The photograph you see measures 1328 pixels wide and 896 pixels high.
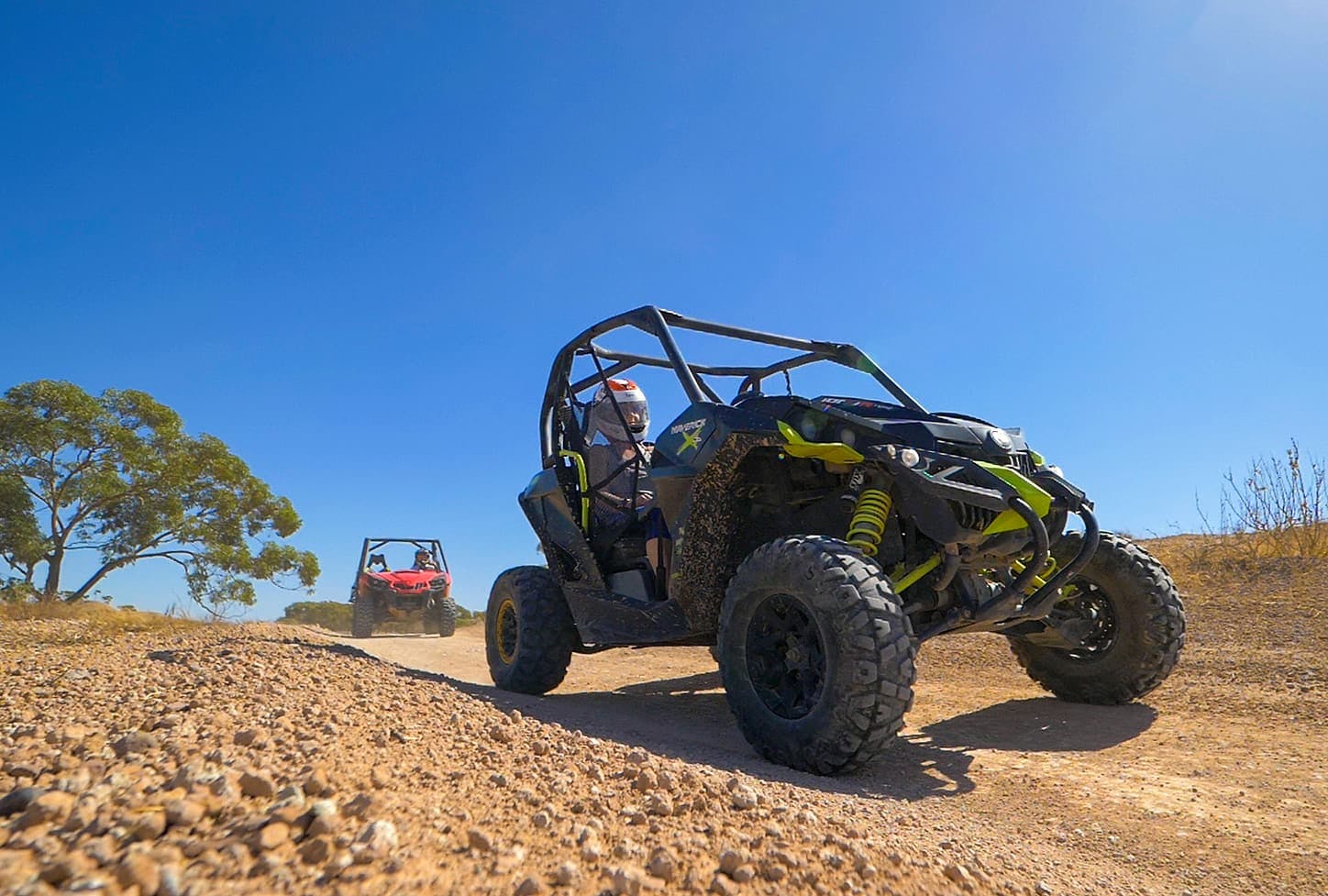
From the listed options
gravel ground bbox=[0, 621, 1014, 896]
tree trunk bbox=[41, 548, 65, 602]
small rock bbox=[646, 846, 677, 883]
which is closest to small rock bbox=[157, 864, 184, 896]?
gravel ground bbox=[0, 621, 1014, 896]

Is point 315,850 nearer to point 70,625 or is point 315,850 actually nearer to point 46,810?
point 46,810

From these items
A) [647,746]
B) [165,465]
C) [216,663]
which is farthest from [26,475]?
[647,746]

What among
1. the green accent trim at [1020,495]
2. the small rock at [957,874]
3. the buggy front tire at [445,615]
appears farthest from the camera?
the buggy front tire at [445,615]

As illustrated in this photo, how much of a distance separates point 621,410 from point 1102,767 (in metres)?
3.37

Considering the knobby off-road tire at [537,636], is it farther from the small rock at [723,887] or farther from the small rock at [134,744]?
the small rock at [723,887]

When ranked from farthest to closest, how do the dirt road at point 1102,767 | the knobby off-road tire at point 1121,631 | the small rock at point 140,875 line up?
the knobby off-road tire at point 1121,631
the dirt road at point 1102,767
the small rock at point 140,875

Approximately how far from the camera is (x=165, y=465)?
63.6 feet

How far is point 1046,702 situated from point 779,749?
2241 millimetres

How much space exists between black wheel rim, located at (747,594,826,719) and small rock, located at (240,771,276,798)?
6.43ft

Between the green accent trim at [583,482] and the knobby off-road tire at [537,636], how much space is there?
0.51m

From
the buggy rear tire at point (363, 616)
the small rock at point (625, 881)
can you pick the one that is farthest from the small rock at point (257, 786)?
the buggy rear tire at point (363, 616)

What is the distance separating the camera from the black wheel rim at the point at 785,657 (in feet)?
9.72

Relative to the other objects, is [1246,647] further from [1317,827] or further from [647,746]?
[647,746]

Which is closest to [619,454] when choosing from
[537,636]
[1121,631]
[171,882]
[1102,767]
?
[537,636]
